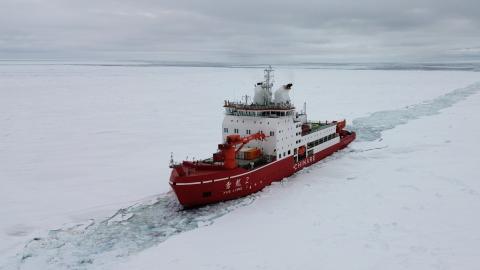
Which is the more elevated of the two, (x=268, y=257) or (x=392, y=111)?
(x=392, y=111)

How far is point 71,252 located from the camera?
11.3 meters

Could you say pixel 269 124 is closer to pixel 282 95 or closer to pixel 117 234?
pixel 282 95

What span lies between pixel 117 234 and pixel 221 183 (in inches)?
165

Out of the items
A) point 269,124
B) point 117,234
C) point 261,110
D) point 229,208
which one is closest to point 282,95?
point 261,110

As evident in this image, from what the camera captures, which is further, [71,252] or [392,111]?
[392,111]

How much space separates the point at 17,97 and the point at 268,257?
4505 centimetres

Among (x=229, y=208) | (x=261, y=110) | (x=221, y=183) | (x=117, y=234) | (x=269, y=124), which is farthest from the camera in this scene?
(x=261, y=110)

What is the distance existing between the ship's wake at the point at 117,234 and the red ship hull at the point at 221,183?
0.34 m

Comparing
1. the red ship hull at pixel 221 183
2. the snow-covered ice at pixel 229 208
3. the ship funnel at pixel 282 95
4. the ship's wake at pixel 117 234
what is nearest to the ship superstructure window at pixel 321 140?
the snow-covered ice at pixel 229 208

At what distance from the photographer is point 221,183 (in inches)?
595

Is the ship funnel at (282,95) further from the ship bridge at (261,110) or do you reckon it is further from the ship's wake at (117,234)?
the ship's wake at (117,234)

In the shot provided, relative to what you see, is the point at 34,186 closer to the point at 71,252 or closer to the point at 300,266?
the point at 71,252

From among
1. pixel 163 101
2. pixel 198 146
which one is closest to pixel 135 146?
pixel 198 146

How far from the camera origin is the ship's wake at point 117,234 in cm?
1088
